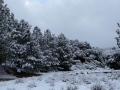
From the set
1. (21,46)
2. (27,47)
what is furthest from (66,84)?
(27,47)

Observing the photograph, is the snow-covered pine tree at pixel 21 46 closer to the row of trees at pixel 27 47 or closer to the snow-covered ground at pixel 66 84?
the row of trees at pixel 27 47

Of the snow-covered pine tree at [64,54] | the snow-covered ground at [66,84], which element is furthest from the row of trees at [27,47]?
the snow-covered ground at [66,84]

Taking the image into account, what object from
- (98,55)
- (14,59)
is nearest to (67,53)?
(14,59)

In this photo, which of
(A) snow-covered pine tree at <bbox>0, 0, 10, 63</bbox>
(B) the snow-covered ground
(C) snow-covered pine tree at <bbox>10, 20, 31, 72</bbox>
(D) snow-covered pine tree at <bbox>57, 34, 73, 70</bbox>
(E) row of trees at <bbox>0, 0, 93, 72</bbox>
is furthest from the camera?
(D) snow-covered pine tree at <bbox>57, 34, 73, 70</bbox>

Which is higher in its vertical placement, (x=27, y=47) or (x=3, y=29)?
(x=3, y=29)

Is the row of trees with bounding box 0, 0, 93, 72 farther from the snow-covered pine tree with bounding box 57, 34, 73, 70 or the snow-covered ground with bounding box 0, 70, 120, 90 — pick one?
the snow-covered ground with bounding box 0, 70, 120, 90

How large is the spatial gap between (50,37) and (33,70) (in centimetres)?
1241

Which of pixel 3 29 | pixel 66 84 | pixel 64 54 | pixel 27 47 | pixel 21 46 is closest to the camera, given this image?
pixel 66 84

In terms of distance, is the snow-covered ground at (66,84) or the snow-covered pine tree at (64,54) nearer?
the snow-covered ground at (66,84)

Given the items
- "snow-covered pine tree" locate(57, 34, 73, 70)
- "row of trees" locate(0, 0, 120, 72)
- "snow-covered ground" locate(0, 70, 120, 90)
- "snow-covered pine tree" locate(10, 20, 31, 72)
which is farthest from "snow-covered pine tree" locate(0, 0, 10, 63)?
"snow-covered pine tree" locate(57, 34, 73, 70)

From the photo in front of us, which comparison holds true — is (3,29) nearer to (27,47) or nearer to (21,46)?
(21,46)

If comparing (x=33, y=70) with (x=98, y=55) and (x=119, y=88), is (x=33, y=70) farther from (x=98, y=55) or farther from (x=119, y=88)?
(x=98, y=55)

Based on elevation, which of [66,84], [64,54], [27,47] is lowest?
[66,84]

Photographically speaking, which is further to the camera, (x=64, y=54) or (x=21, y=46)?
(x=64, y=54)
